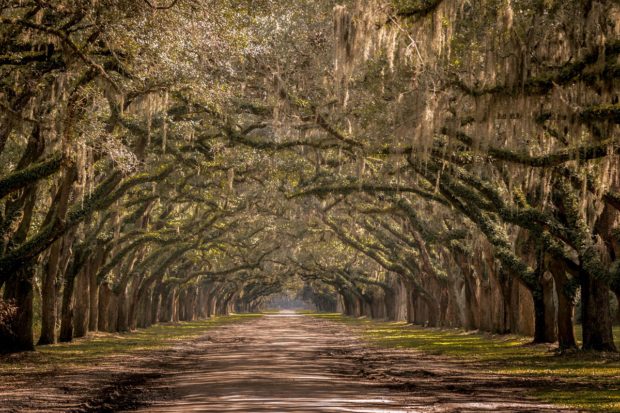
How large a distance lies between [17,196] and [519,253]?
1899cm

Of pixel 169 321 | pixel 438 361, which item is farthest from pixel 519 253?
pixel 169 321

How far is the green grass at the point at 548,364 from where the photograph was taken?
1431 cm

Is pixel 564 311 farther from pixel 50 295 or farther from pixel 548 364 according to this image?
pixel 50 295

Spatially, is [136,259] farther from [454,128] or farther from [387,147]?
[454,128]

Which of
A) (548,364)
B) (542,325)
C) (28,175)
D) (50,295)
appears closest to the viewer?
(28,175)

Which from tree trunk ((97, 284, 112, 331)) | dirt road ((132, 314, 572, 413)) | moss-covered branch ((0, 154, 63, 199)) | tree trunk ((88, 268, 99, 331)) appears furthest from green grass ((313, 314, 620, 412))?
tree trunk ((97, 284, 112, 331))

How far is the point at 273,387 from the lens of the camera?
1537 cm

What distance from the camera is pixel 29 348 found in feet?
86.0

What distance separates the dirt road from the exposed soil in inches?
0.7

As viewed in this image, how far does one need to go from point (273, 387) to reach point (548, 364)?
30.5ft

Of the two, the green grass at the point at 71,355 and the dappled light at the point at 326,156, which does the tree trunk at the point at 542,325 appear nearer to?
the dappled light at the point at 326,156

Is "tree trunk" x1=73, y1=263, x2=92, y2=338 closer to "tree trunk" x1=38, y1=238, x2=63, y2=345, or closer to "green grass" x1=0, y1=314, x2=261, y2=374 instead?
"green grass" x1=0, y1=314, x2=261, y2=374

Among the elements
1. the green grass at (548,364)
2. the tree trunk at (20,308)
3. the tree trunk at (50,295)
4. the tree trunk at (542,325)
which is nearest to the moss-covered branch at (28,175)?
the tree trunk at (20,308)

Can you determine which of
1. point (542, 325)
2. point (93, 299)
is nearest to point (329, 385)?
point (542, 325)
